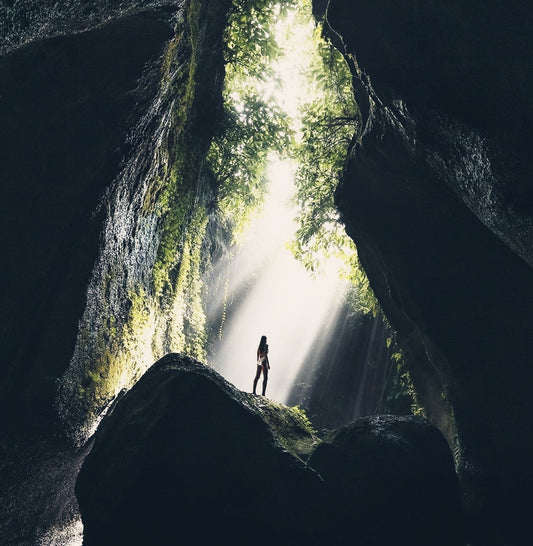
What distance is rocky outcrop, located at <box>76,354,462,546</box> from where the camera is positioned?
4633 mm

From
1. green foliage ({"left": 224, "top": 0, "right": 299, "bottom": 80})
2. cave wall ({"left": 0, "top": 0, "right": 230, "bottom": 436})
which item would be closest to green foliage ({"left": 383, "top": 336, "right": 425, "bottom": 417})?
cave wall ({"left": 0, "top": 0, "right": 230, "bottom": 436})

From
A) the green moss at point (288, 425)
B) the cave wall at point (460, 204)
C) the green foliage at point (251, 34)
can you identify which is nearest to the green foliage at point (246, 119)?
the green foliage at point (251, 34)

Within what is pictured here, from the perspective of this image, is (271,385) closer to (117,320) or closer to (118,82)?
(117,320)

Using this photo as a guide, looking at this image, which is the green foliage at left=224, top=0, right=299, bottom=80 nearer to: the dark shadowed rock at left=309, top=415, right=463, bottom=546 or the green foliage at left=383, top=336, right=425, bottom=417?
the green foliage at left=383, top=336, right=425, bottom=417

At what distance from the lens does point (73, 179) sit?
5.09 meters

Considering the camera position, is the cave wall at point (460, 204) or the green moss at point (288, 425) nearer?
the cave wall at point (460, 204)

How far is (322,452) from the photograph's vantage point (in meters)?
5.61

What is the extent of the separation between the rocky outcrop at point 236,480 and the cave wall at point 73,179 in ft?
3.66

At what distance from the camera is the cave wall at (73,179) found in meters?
4.54

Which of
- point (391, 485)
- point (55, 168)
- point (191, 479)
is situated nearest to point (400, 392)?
point (391, 485)

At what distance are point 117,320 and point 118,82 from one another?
3877mm

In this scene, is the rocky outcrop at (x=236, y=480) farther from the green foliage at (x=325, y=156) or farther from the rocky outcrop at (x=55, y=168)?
the green foliage at (x=325, y=156)

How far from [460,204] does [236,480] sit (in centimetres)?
548

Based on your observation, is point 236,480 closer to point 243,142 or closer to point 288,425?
point 288,425
